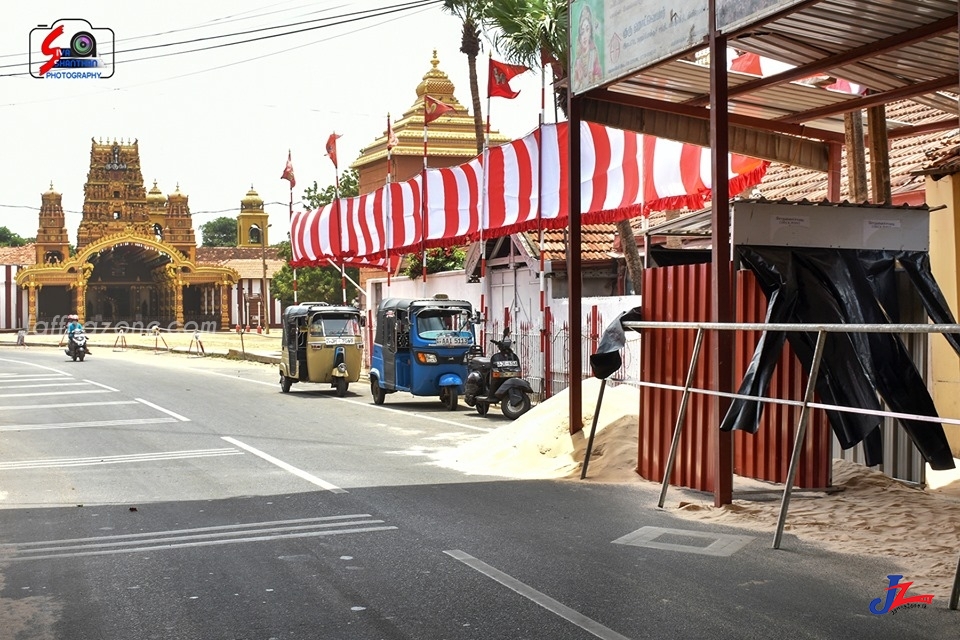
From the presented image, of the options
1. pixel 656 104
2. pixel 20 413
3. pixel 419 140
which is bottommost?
pixel 20 413

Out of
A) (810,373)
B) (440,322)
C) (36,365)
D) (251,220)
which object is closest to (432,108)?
(440,322)

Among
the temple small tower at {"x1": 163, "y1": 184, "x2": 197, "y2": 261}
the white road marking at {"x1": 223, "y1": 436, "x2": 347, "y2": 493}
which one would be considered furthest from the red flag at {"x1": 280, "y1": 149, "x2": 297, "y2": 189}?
the temple small tower at {"x1": 163, "y1": 184, "x2": 197, "y2": 261}

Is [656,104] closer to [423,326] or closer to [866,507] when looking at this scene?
[866,507]

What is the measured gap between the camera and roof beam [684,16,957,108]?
34.0ft

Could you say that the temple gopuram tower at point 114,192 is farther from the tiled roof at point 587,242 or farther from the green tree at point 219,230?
the green tree at point 219,230

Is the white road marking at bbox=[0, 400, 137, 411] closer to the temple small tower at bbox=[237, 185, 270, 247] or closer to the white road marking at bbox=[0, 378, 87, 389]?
the white road marking at bbox=[0, 378, 87, 389]

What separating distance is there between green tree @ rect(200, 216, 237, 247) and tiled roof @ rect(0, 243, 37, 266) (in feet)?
289

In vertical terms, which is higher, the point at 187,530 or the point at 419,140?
the point at 419,140

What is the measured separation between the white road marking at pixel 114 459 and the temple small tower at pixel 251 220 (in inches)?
3714

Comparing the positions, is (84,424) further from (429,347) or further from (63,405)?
(429,347)

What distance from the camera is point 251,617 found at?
20.5 ft

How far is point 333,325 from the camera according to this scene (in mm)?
26219

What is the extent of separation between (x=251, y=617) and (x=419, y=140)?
126 ft

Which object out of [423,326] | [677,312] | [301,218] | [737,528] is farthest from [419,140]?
[737,528]
